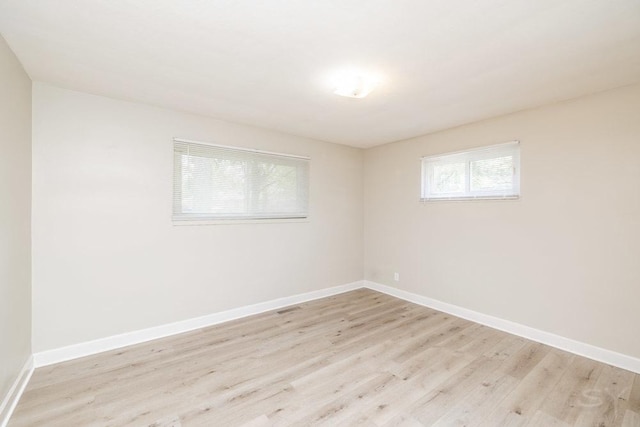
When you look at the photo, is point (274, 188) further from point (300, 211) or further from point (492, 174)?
point (492, 174)

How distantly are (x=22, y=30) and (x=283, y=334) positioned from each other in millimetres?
3017

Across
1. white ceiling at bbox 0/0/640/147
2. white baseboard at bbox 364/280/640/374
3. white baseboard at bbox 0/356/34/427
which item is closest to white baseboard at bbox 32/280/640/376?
white baseboard at bbox 364/280/640/374

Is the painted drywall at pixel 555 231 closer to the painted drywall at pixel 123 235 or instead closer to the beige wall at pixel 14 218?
the painted drywall at pixel 123 235

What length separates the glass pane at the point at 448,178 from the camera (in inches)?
139

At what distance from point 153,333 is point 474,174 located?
12.8 ft

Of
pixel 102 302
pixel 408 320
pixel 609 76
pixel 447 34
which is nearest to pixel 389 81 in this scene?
pixel 447 34

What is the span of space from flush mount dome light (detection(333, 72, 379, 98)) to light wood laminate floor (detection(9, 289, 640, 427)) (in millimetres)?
2269

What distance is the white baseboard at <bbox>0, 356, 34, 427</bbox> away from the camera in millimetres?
1754

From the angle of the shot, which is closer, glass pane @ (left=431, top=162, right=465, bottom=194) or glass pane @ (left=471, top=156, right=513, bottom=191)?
glass pane @ (left=471, top=156, right=513, bottom=191)

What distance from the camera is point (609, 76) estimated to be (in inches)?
86.4

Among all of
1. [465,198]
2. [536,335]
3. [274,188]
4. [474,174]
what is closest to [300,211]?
[274,188]

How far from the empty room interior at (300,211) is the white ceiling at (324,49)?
2 centimetres

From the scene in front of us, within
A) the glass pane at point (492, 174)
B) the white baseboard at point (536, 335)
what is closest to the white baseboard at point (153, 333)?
the white baseboard at point (536, 335)

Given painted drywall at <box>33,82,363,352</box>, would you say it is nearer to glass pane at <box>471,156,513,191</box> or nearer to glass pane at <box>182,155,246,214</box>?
glass pane at <box>182,155,246,214</box>
